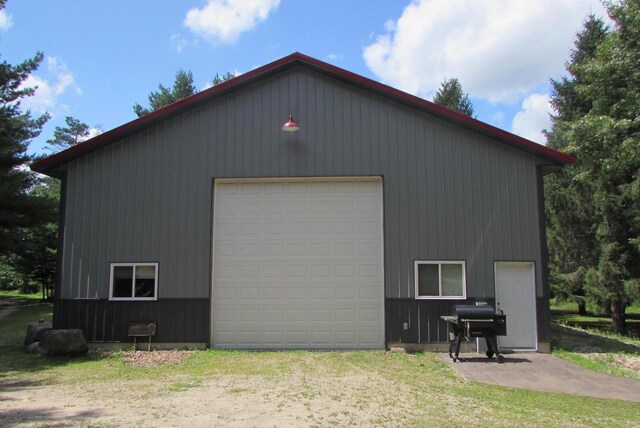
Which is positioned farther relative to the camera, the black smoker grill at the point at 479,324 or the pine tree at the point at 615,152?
the pine tree at the point at 615,152

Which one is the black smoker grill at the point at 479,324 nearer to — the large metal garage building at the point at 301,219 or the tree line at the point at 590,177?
the large metal garage building at the point at 301,219

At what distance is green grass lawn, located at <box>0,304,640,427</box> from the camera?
622 centimetres

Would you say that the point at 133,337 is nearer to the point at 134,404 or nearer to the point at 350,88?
the point at 134,404

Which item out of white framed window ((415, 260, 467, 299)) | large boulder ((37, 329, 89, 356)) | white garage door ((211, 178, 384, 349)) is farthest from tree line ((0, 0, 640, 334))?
large boulder ((37, 329, 89, 356))

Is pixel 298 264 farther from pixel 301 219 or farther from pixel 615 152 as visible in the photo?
pixel 615 152

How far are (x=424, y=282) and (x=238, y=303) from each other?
455cm

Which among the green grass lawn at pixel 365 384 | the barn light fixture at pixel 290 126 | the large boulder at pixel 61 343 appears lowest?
the green grass lawn at pixel 365 384

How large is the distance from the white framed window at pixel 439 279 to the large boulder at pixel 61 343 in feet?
25.5

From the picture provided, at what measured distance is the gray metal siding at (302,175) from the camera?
447 inches

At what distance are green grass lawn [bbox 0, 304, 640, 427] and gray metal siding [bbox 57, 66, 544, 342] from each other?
1965 millimetres

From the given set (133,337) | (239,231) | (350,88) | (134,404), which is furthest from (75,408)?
(350,88)

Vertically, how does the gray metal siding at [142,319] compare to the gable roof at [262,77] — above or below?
below

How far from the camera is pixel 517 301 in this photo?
444 inches

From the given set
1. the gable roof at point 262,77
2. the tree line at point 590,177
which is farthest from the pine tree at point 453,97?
the gable roof at point 262,77
